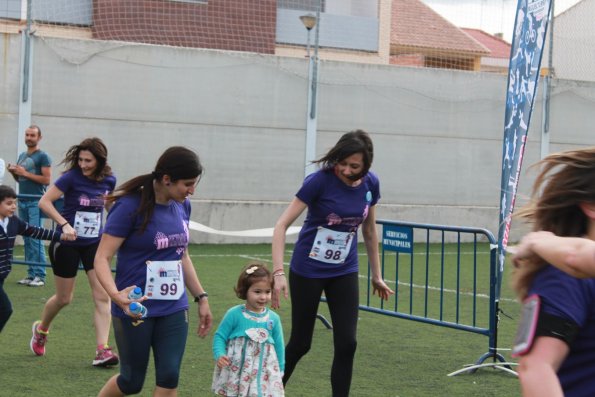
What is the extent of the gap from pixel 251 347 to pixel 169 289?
0.69 metres

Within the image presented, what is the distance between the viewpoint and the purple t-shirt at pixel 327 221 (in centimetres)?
617

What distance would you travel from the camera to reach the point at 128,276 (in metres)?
5.18

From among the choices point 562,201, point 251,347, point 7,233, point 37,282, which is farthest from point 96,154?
point 562,201

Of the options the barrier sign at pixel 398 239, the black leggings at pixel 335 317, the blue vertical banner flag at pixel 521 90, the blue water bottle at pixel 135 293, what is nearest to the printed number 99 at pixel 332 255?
the black leggings at pixel 335 317

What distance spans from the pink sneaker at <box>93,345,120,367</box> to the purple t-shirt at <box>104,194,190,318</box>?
2409 mm

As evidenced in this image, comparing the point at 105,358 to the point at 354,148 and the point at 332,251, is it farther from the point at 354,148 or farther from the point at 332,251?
the point at 354,148

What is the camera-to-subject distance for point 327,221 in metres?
6.21

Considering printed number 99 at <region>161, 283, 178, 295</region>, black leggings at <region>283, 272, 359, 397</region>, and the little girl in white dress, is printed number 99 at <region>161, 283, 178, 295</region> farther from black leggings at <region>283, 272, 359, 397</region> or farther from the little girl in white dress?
black leggings at <region>283, 272, 359, 397</region>

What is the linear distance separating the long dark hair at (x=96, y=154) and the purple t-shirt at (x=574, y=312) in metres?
5.68

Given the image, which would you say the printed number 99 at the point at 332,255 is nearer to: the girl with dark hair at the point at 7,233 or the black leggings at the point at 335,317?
the black leggings at the point at 335,317

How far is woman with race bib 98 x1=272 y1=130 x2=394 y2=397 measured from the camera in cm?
609

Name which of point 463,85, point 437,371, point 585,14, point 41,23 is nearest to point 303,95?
point 463,85

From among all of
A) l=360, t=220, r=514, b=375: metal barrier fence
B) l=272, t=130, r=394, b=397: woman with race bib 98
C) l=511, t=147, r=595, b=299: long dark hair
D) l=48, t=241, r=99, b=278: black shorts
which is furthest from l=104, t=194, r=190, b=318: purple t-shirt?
l=360, t=220, r=514, b=375: metal barrier fence

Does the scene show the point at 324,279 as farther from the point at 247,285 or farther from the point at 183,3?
the point at 183,3
